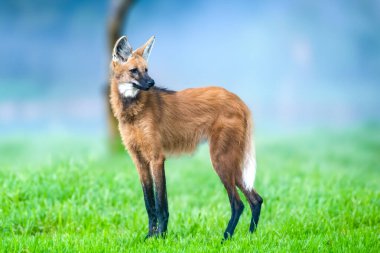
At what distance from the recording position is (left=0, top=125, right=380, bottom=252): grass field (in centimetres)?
432

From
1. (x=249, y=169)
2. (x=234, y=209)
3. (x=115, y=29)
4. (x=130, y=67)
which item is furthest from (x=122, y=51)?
(x=115, y=29)

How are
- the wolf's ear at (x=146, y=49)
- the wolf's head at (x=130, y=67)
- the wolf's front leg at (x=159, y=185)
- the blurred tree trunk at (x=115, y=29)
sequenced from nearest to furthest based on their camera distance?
the wolf's head at (x=130, y=67) → the wolf's ear at (x=146, y=49) → the wolf's front leg at (x=159, y=185) → the blurred tree trunk at (x=115, y=29)

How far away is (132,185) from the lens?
680 centimetres

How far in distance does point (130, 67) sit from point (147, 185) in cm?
106

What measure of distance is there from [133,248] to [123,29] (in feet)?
23.3

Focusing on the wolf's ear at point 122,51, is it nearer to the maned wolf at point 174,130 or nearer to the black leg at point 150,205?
the maned wolf at point 174,130

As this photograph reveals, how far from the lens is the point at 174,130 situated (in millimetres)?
4344

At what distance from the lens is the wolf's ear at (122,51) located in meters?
3.99

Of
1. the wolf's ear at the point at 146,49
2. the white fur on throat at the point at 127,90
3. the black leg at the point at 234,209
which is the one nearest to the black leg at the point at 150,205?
the black leg at the point at 234,209

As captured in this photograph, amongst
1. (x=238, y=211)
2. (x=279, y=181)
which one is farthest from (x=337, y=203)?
(x=238, y=211)

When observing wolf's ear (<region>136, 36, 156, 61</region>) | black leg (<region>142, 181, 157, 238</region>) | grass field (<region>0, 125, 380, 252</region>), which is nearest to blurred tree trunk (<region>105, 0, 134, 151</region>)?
grass field (<region>0, 125, 380, 252</region>)

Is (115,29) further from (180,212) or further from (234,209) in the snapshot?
(234,209)

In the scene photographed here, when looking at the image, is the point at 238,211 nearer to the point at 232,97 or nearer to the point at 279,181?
the point at 232,97

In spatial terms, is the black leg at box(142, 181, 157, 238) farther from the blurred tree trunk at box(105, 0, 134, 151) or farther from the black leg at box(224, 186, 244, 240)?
the blurred tree trunk at box(105, 0, 134, 151)
